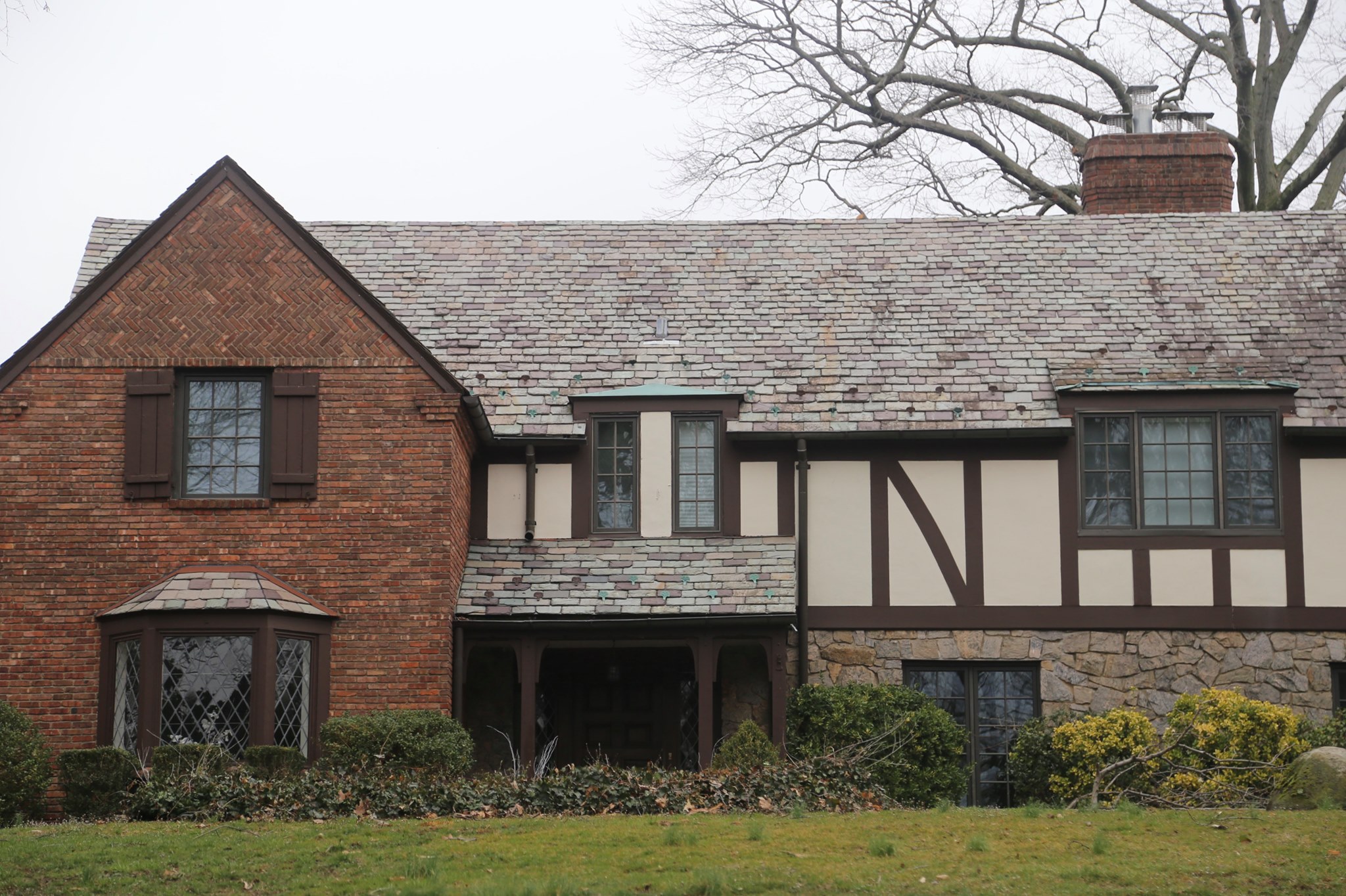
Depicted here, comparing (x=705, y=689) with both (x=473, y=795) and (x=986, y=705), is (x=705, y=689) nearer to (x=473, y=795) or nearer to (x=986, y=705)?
(x=986, y=705)

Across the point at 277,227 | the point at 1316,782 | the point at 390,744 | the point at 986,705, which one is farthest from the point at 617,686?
the point at 1316,782

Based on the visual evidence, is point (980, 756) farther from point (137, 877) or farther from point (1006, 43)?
point (1006, 43)

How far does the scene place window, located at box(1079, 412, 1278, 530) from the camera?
17.8 m

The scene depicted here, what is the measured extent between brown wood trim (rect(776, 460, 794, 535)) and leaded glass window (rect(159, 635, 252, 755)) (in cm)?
609

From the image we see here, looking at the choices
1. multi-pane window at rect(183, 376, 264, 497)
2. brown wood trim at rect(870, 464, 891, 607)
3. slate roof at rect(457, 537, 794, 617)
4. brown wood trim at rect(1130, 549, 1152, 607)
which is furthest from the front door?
brown wood trim at rect(1130, 549, 1152, 607)

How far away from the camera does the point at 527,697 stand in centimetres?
1688

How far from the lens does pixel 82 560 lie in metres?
16.1

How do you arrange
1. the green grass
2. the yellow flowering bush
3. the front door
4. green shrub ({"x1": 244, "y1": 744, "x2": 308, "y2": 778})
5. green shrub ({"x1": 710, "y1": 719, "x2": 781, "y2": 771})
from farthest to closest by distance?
the front door → the yellow flowering bush → green shrub ({"x1": 710, "y1": 719, "x2": 781, "y2": 771}) → green shrub ({"x1": 244, "y1": 744, "x2": 308, "y2": 778}) → the green grass

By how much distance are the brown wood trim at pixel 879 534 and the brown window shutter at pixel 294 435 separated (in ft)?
20.5

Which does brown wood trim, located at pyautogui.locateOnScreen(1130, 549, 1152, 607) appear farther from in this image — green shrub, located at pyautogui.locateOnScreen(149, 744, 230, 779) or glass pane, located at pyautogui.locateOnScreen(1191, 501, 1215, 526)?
green shrub, located at pyautogui.locateOnScreen(149, 744, 230, 779)

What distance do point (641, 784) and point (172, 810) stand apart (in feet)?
13.0

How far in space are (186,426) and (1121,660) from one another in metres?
10.5

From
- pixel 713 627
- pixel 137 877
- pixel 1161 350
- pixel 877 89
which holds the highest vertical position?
pixel 877 89

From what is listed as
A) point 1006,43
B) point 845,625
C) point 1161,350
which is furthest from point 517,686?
point 1006,43
